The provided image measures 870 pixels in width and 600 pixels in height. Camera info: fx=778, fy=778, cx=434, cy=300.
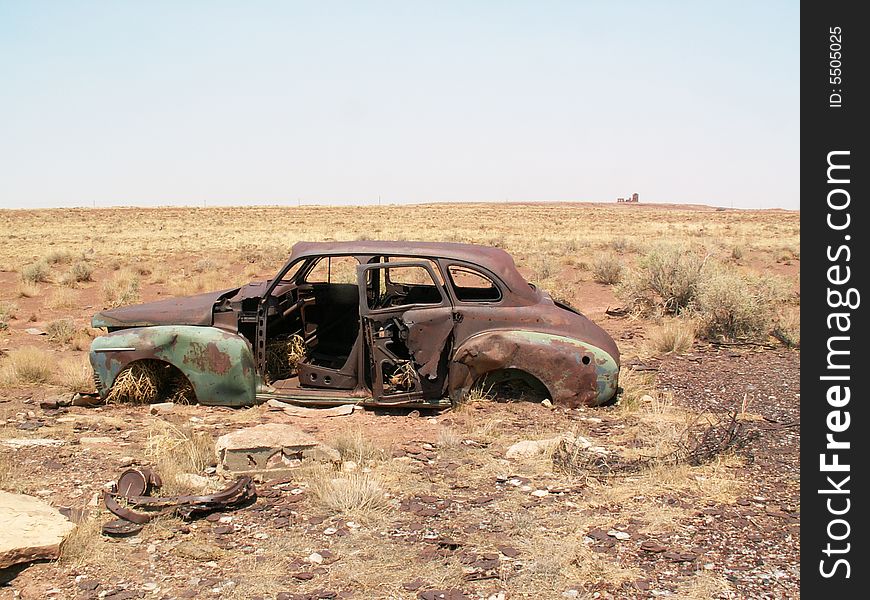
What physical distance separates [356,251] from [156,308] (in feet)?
6.85

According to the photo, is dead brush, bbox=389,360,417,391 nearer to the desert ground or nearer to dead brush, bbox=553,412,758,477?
the desert ground

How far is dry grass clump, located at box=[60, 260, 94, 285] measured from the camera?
1978 cm

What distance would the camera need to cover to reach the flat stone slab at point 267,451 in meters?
5.73

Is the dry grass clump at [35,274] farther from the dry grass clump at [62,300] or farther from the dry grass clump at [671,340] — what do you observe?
the dry grass clump at [671,340]

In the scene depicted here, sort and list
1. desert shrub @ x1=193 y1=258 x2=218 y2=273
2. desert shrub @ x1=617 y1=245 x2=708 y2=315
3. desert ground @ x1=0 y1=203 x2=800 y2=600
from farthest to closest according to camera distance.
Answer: desert shrub @ x1=193 y1=258 x2=218 y2=273
desert shrub @ x1=617 y1=245 x2=708 y2=315
desert ground @ x1=0 y1=203 x2=800 y2=600

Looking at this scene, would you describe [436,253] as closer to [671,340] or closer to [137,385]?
[137,385]

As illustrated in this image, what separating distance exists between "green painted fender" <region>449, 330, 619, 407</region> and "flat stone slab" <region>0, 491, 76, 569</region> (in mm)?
3551

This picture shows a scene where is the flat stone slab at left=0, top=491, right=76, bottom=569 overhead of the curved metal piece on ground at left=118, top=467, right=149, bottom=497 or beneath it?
beneath

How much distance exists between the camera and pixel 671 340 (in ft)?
33.8

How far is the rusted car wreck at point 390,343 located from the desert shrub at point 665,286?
6278 millimetres

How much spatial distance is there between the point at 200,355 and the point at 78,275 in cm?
1524

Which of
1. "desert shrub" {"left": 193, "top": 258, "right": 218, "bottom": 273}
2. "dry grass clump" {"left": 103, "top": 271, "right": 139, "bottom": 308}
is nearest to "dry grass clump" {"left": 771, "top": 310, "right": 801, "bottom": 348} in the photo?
"dry grass clump" {"left": 103, "top": 271, "right": 139, "bottom": 308}

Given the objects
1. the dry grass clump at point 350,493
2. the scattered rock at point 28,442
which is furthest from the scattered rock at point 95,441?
the dry grass clump at point 350,493
